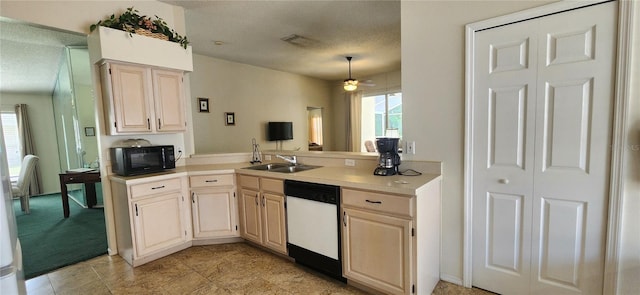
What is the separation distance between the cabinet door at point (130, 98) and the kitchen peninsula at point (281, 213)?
0.52 meters

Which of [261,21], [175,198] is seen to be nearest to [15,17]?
[175,198]

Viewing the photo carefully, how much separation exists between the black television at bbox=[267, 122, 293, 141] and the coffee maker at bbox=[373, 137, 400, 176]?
4010mm

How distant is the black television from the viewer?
6054mm

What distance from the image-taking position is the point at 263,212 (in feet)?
9.19

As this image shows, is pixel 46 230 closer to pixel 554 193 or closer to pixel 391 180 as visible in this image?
pixel 391 180

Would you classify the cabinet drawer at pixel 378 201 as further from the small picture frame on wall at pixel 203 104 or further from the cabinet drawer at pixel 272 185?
the small picture frame on wall at pixel 203 104

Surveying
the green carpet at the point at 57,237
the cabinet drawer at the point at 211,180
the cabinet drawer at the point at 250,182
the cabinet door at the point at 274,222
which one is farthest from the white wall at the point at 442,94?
the green carpet at the point at 57,237

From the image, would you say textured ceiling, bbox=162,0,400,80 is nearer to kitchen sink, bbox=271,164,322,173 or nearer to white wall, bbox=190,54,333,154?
white wall, bbox=190,54,333,154

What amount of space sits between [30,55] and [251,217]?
4445 mm

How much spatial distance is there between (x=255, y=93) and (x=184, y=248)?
3.56 m

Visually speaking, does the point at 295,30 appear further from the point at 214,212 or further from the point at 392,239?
the point at 392,239

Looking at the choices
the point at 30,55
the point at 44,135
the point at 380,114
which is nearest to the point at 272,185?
the point at 30,55


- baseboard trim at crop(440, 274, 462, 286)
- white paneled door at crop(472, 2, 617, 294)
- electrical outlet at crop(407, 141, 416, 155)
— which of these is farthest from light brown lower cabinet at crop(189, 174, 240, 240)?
white paneled door at crop(472, 2, 617, 294)

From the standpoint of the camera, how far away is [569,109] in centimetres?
178
